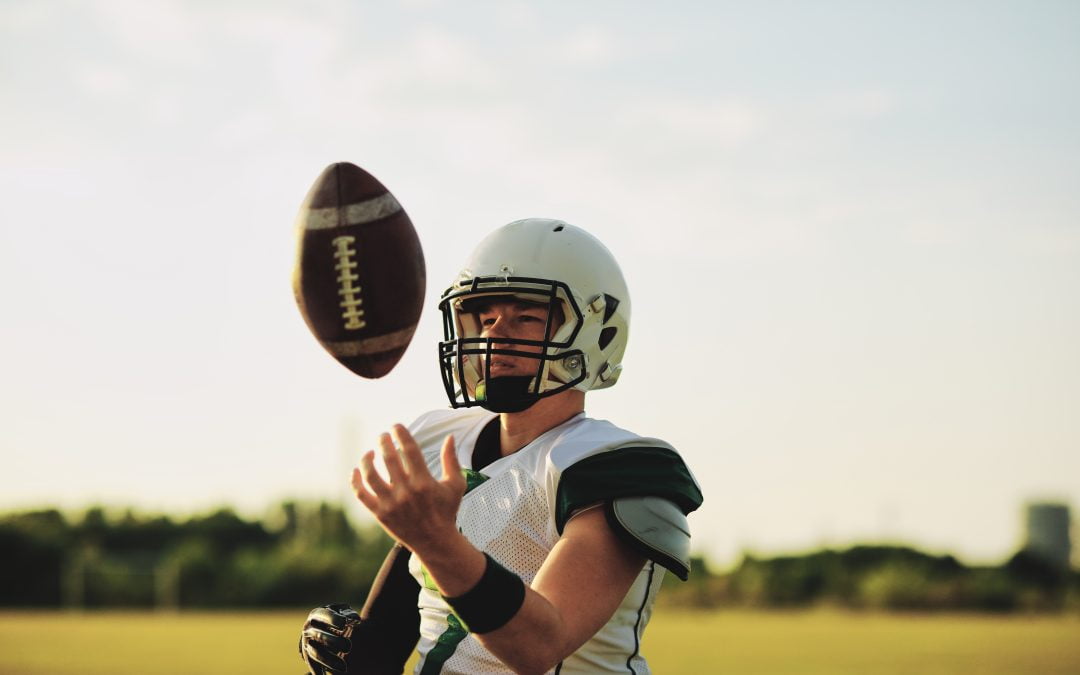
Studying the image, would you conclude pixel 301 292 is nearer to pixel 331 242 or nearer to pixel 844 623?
pixel 331 242

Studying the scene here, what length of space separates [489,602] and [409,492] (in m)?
0.28

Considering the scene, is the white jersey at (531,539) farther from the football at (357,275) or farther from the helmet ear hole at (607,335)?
the football at (357,275)

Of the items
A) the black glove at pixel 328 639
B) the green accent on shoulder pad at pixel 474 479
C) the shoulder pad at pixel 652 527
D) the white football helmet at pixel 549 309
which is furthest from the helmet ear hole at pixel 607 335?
the black glove at pixel 328 639

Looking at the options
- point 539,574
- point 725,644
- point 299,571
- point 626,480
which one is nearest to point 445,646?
point 539,574

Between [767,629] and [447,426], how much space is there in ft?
69.4

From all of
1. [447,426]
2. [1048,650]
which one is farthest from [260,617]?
[447,426]

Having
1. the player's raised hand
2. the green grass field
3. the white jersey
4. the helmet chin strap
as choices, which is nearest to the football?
the helmet chin strap

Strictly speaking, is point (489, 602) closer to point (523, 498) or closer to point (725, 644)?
point (523, 498)

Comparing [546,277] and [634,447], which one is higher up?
[546,277]

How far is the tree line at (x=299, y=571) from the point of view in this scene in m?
28.9

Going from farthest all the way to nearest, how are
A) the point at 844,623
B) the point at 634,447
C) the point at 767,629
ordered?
the point at 844,623 → the point at 767,629 → the point at 634,447

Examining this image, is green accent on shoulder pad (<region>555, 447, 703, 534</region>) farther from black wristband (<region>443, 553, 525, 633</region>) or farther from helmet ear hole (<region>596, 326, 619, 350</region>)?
helmet ear hole (<region>596, 326, 619, 350</region>)

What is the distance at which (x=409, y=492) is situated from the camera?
2.15 meters

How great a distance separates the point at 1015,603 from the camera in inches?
1109
